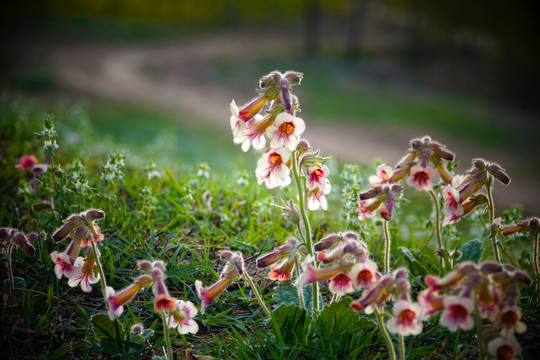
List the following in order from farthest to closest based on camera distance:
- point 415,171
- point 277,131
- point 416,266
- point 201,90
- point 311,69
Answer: point 311,69 < point 201,90 < point 416,266 < point 415,171 < point 277,131

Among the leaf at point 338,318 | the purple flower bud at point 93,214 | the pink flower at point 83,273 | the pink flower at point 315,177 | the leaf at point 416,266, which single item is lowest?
the pink flower at point 83,273

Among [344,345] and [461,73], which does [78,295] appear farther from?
[461,73]

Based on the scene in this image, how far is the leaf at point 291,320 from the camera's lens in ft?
6.99

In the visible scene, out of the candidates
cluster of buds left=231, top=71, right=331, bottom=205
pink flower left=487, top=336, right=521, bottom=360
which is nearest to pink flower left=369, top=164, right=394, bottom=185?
cluster of buds left=231, top=71, right=331, bottom=205

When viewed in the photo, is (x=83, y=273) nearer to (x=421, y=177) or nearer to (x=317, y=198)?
(x=317, y=198)

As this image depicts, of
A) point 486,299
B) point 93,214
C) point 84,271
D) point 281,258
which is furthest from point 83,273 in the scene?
point 486,299

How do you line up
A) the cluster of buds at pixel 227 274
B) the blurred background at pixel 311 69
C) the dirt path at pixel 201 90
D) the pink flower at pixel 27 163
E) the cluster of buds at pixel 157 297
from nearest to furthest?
the cluster of buds at pixel 157 297
the cluster of buds at pixel 227 274
the pink flower at pixel 27 163
the dirt path at pixel 201 90
the blurred background at pixel 311 69

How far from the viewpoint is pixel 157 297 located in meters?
1.87

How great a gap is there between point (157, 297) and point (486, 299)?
3.76 ft

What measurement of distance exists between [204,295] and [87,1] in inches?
867

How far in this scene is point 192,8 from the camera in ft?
69.1

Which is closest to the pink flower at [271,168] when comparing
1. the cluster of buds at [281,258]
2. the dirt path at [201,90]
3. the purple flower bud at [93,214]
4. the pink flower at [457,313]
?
the cluster of buds at [281,258]

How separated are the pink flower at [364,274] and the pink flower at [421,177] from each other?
463mm

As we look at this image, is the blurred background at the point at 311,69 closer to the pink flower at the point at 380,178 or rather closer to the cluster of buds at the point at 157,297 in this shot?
Answer: the pink flower at the point at 380,178
